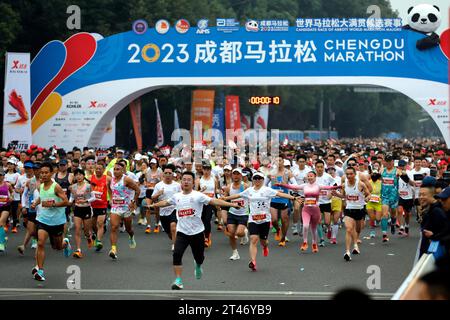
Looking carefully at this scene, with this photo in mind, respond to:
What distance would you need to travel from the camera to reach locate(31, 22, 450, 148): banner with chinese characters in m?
30.7

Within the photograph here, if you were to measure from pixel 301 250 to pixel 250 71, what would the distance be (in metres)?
15.4

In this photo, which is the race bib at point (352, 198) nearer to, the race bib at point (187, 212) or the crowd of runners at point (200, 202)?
the crowd of runners at point (200, 202)

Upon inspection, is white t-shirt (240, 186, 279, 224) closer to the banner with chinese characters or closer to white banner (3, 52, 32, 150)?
the banner with chinese characters

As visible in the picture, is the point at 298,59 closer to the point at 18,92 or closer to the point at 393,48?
the point at 393,48

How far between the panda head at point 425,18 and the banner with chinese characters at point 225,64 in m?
0.36

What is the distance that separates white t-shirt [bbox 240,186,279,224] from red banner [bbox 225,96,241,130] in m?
22.4

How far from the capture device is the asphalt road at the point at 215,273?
1127 centimetres

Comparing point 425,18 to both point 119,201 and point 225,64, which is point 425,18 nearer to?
point 225,64

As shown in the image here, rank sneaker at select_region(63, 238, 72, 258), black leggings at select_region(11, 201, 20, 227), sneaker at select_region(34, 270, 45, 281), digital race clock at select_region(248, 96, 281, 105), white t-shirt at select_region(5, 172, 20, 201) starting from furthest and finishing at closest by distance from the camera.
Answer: digital race clock at select_region(248, 96, 281, 105)
black leggings at select_region(11, 201, 20, 227)
white t-shirt at select_region(5, 172, 20, 201)
sneaker at select_region(63, 238, 72, 258)
sneaker at select_region(34, 270, 45, 281)

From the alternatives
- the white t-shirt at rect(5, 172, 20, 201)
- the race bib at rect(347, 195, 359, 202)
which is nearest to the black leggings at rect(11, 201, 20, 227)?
the white t-shirt at rect(5, 172, 20, 201)

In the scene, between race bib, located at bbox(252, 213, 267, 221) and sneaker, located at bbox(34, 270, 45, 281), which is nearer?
sneaker, located at bbox(34, 270, 45, 281)

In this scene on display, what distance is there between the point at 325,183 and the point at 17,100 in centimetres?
1583

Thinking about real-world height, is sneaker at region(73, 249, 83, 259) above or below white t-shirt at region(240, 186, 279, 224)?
below

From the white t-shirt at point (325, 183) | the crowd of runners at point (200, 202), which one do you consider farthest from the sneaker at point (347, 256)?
the white t-shirt at point (325, 183)
